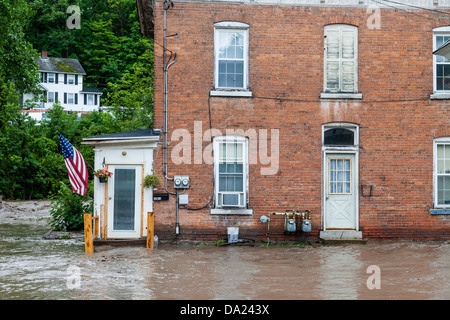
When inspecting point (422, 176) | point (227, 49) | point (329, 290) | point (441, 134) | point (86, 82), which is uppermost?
point (86, 82)

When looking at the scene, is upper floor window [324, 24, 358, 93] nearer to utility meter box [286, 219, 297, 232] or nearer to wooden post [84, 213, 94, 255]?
utility meter box [286, 219, 297, 232]

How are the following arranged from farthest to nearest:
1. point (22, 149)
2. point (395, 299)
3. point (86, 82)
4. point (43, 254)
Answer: point (86, 82) → point (22, 149) → point (43, 254) → point (395, 299)

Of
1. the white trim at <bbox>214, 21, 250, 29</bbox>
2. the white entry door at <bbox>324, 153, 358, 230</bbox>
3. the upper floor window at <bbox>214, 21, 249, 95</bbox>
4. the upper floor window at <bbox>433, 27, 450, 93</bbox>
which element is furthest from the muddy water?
the white trim at <bbox>214, 21, 250, 29</bbox>

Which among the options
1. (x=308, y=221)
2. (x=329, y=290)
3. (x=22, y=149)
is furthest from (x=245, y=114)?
(x=22, y=149)

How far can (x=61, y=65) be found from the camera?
2576 inches

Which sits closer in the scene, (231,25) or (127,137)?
(127,137)

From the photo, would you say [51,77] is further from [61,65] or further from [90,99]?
[90,99]

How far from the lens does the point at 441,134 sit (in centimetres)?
1606

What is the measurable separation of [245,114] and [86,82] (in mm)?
58243

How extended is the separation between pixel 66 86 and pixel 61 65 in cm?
292

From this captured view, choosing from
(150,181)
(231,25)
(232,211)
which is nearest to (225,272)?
(232,211)

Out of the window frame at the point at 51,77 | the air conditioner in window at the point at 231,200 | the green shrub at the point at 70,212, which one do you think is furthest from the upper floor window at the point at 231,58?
the window frame at the point at 51,77

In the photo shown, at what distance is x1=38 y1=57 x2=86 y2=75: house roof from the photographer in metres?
64.9

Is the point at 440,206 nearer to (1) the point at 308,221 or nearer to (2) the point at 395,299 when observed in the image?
(1) the point at 308,221
